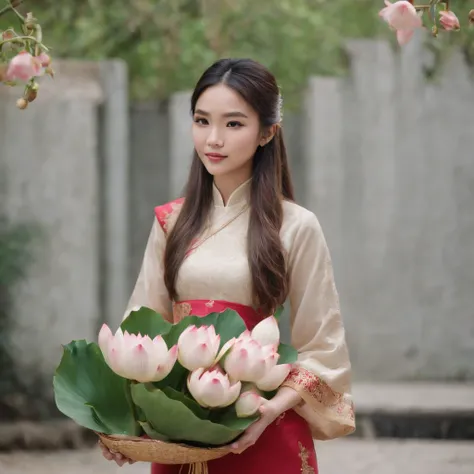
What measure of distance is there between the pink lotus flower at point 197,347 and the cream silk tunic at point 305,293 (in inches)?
11.6

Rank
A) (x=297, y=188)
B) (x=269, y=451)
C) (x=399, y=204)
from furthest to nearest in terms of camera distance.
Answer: (x=297, y=188) → (x=399, y=204) → (x=269, y=451)

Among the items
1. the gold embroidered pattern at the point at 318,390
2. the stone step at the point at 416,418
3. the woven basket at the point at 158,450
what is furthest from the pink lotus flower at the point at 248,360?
the stone step at the point at 416,418

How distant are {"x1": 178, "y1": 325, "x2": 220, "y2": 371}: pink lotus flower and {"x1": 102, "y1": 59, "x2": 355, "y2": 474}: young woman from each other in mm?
254

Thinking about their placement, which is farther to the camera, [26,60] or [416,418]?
[416,418]

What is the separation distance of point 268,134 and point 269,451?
57cm

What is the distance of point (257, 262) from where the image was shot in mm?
2035

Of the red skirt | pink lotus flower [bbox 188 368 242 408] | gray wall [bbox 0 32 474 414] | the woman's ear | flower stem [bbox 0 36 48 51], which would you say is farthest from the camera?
gray wall [bbox 0 32 474 414]

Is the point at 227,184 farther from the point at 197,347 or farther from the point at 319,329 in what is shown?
the point at 197,347

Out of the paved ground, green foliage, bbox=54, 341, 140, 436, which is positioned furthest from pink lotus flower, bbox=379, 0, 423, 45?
the paved ground

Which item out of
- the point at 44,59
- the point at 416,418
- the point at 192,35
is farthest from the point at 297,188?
the point at 44,59

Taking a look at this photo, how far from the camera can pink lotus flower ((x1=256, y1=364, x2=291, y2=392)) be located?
1.81m

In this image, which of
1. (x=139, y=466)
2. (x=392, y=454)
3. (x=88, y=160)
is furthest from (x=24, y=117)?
(x=392, y=454)

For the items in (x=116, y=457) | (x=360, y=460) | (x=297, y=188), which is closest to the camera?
(x=116, y=457)

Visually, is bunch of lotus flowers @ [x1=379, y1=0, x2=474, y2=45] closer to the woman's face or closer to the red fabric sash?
the woman's face
